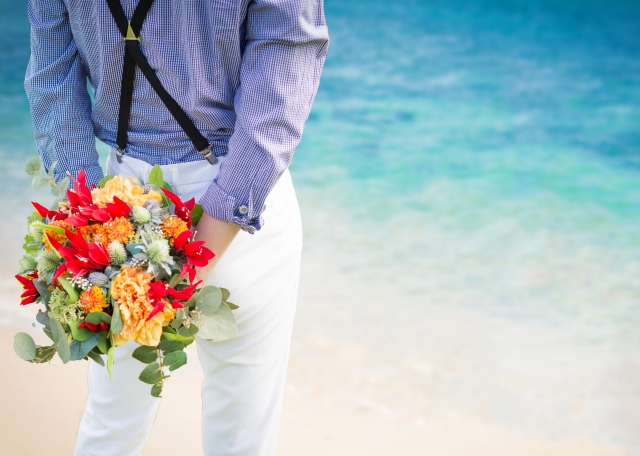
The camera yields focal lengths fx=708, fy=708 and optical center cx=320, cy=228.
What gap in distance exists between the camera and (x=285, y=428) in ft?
8.33

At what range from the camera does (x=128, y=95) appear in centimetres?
127

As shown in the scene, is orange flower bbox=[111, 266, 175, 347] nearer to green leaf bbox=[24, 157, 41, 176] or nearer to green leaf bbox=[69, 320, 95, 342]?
green leaf bbox=[69, 320, 95, 342]

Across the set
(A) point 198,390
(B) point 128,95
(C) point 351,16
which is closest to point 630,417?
(A) point 198,390

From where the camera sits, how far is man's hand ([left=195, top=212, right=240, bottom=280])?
1.26m

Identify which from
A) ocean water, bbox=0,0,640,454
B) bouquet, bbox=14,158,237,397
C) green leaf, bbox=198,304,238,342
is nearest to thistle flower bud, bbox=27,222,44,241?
bouquet, bbox=14,158,237,397

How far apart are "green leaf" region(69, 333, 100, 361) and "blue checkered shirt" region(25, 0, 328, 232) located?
0.29m

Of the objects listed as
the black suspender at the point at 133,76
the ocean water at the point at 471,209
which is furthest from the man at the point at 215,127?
the ocean water at the point at 471,209

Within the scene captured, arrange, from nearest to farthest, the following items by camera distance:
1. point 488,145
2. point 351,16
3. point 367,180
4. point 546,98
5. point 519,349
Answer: point 519,349 < point 367,180 < point 488,145 < point 546,98 < point 351,16

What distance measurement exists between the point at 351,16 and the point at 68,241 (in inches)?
348

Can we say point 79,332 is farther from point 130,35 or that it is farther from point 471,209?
point 471,209

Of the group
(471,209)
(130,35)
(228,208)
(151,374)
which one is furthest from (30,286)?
(471,209)

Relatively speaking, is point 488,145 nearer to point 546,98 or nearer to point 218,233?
point 546,98

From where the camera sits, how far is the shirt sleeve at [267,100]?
1.17 meters

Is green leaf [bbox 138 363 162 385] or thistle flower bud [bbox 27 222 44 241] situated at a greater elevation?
thistle flower bud [bbox 27 222 44 241]
